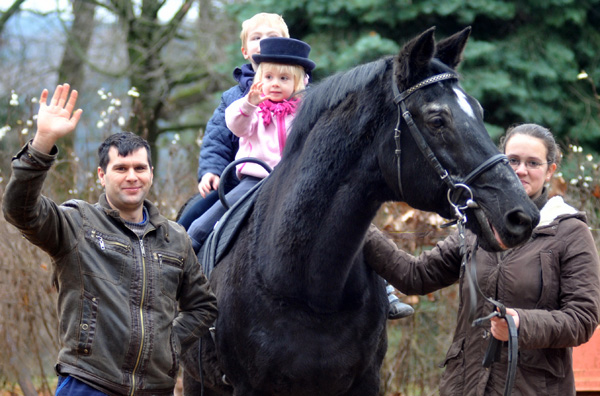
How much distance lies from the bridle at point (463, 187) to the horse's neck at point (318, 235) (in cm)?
26

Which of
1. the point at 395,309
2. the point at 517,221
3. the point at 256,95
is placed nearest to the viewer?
the point at 517,221

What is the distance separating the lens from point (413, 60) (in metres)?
3.12

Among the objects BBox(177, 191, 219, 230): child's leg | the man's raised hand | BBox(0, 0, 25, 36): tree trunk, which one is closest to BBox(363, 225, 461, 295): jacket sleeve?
BBox(177, 191, 219, 230): child's leg

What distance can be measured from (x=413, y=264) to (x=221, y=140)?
158 centimetres

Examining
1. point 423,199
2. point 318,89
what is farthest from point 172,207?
point 423,199

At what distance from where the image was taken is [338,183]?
10.9ft

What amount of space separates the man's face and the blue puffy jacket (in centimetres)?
135

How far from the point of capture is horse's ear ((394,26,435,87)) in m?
3.09

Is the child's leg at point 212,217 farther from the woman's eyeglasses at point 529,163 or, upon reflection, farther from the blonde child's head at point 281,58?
the woman's eyeglasses at point 529,163

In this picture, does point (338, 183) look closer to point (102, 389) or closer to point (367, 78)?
point (367, 78)

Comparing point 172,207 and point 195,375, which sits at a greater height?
point 172,207

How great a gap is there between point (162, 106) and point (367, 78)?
38.5ft

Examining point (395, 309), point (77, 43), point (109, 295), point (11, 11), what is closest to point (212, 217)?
point (395, 309)

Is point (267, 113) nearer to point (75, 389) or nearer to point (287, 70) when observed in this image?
point (287, 70)
